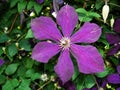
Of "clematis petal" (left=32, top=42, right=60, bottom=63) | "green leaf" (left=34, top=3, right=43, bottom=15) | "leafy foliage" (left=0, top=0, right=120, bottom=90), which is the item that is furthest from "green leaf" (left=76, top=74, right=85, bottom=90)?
"green leaf" (left=34, top=3, right=43, bottom=15)

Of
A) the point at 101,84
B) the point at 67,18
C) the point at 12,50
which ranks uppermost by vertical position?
the point at 67,18

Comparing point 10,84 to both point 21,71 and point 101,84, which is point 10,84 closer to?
point 21,71

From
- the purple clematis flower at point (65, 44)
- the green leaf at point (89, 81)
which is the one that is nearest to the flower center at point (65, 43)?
the purple clematis flower at point (65, 44)

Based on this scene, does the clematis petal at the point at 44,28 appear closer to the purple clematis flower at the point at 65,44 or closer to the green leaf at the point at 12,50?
the purple clematis flower at the point at 65,44

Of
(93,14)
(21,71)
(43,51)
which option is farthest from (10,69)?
(93,14)

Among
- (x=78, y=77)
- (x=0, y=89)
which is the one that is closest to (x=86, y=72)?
(x=78, y=77)

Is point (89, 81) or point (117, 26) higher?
point (117, 26)
